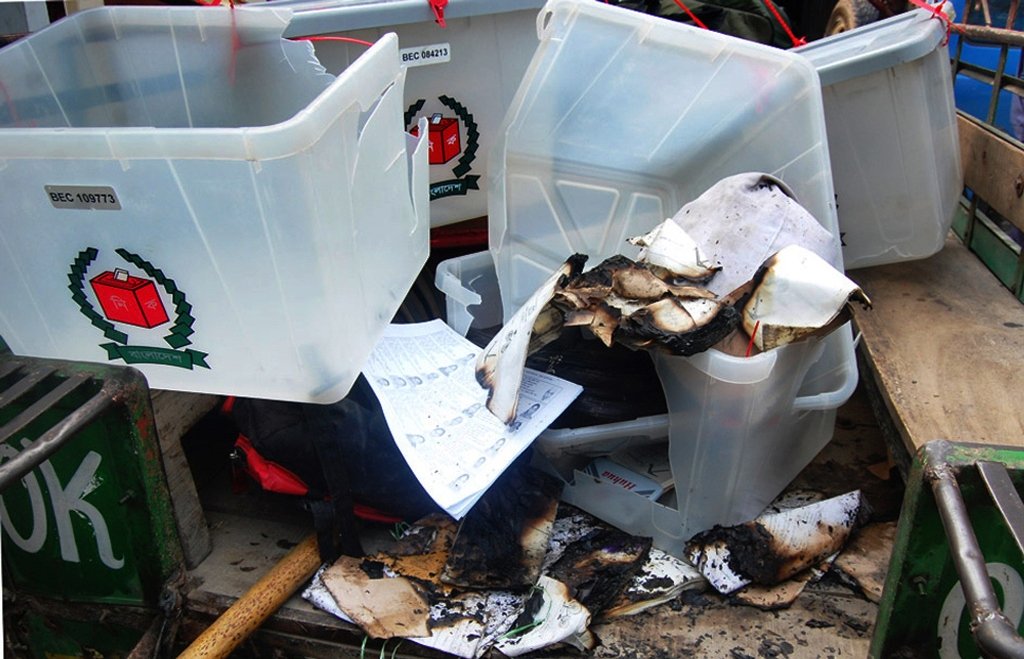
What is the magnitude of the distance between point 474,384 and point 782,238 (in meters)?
0.52

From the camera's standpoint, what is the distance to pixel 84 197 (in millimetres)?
936

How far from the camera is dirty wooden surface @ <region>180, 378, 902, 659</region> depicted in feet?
3.73

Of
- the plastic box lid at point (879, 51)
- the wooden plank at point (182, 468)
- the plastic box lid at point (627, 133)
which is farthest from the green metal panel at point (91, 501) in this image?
the plastic box lid at point (879, 51)

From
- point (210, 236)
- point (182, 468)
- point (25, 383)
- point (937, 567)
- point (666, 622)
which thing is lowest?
point (666, 622)

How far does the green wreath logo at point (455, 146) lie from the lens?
5.24 ft

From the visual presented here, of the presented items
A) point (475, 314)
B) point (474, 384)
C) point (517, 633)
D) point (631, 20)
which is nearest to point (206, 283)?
point (474, 384)

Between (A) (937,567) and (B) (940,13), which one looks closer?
(A) (937,567)

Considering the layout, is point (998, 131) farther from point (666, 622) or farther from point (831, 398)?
point (666, 622)

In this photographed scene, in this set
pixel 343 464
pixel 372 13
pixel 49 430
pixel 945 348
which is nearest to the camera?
pixel 49 430

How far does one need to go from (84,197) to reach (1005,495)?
95 cm

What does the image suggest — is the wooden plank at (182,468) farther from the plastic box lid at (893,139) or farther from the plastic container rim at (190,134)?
the plastic box lid at (893,139)

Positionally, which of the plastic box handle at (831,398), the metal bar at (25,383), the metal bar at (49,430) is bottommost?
the plastic box handle at (831,398)

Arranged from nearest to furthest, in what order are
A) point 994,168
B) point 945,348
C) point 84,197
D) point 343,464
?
point 84,197, point 343,464, point 945,348, point 994,168

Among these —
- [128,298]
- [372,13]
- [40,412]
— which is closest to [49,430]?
[40,412]
